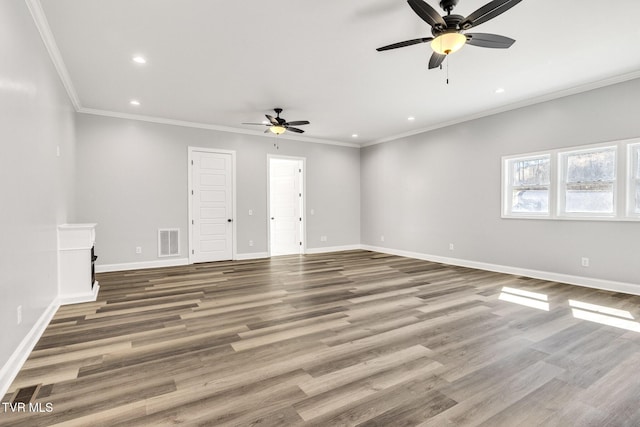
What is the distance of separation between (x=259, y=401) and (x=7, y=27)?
3238mm

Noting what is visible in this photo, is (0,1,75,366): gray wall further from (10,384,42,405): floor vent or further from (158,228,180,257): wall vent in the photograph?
(158,228,180,257): wall vent

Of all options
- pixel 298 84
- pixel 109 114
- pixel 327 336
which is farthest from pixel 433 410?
pixel 109 114

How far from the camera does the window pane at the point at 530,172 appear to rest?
17.6 ft

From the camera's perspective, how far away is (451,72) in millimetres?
4273

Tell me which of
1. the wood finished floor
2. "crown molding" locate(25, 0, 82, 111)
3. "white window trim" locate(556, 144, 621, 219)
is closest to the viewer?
the wood finished floor

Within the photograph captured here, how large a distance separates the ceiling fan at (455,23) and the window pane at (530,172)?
10.8 ft

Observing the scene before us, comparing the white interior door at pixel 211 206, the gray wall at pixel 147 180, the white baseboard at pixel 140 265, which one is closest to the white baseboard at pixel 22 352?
the white baseboard at pixel 140 265

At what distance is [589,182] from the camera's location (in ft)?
15.8

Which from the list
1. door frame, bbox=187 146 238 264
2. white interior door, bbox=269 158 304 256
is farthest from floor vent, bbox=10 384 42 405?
white interior door, bbox=269 158 304 256

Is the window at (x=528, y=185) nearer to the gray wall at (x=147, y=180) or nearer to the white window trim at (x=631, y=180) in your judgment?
the white window trim at (x=631, y=180)

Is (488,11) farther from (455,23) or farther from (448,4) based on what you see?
(448,4)

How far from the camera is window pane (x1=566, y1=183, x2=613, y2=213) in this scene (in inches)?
183

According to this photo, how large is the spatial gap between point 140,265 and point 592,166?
26.7 ft

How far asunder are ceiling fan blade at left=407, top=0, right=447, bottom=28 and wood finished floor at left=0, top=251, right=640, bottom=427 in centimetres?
278
